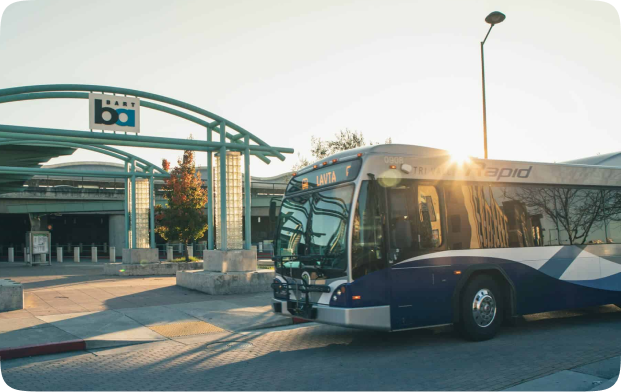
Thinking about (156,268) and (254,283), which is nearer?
(254,283)

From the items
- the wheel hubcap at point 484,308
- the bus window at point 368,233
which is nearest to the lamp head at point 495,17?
the wheel hubcap at point 484,308

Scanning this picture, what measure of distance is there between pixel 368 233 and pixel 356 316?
123 centimetres

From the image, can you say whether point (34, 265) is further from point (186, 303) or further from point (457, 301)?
point (457, 301)

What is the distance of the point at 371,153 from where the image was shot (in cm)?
847

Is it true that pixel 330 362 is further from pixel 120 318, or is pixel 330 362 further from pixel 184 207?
pixel 184 207

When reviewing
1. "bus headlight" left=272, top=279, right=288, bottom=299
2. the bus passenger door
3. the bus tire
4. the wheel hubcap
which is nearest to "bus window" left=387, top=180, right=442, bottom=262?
the bus passenger door

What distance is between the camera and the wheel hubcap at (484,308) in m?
9.08

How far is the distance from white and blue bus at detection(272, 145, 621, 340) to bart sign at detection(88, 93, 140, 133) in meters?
6.38

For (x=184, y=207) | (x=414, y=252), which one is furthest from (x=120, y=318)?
(x=184, y=207)

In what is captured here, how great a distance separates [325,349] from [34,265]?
27.6m

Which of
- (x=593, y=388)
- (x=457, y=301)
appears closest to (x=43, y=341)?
(x=457, y=301)

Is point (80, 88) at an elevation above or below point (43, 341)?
above

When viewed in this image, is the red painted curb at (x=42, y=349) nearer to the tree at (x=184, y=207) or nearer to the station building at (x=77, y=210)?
the tree at (x=184, y=207)

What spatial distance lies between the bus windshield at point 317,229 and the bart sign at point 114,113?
6.51 meters
